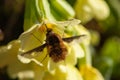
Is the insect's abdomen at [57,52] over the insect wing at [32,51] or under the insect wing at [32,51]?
under

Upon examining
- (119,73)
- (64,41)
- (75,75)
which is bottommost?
(119,73)

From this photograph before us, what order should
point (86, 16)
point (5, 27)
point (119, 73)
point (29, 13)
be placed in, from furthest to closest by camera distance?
point (119, 73), point (5, 27), point (86, 16), point (29, 13)

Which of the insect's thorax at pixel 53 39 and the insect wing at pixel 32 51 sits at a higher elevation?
the insect's thorax at pixel 53 39

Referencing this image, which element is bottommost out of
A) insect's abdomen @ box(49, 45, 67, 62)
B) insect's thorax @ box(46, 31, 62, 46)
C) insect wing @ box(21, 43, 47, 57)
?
insect's abdomen @ box(49, 45, 67, 62)

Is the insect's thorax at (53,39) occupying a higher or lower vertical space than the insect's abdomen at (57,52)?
higher

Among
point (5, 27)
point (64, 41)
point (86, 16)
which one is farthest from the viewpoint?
point (5, 27)

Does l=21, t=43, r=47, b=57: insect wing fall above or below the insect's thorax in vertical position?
below

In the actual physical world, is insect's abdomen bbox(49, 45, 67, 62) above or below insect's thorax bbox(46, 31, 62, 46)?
below

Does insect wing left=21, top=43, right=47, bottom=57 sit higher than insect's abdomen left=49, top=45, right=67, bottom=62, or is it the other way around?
insect wing left=21, top=43, right=47, bottom=57

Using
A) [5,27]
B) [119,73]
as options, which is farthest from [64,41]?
[119,73]

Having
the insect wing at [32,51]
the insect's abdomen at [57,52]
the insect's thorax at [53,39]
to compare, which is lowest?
the insect's abdomen at [57,52]

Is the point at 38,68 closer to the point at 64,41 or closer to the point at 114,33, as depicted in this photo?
the point at 64,41
